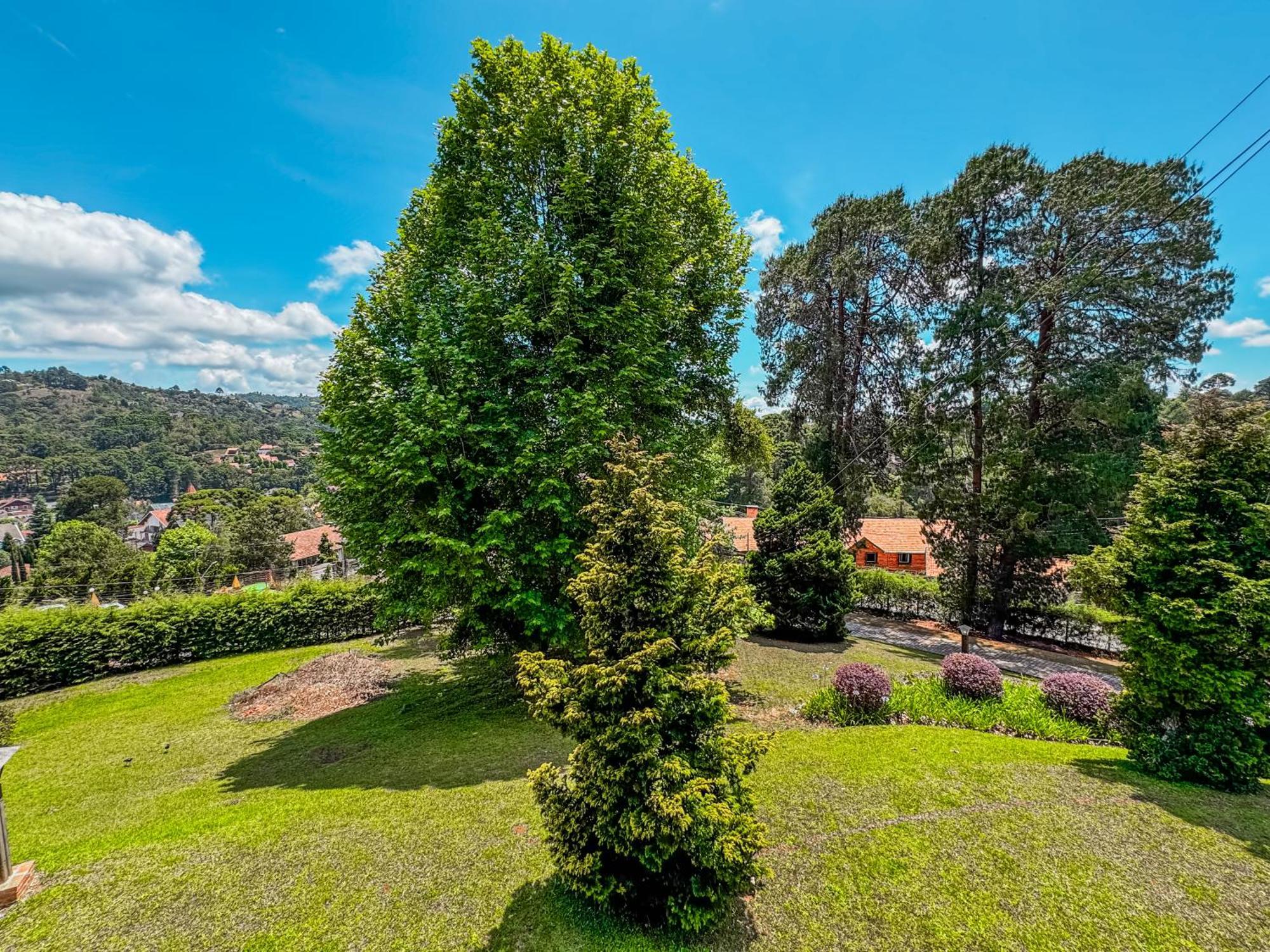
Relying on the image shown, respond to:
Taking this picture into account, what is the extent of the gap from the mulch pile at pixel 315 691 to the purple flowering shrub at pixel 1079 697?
42.5 feet

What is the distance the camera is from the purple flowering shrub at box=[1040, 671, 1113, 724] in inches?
314

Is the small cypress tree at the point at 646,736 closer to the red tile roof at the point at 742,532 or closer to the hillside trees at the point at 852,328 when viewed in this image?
the hillside trees at the point at 852,328

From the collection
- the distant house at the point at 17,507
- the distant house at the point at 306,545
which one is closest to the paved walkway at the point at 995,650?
the distant house at the point at 306,545

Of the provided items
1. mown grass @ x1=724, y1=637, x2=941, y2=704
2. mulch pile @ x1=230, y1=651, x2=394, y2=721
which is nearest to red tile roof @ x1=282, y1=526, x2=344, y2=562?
mulch pile @ x1=230, y1=651, x2=394, y2=721

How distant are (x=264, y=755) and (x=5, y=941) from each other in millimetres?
4301

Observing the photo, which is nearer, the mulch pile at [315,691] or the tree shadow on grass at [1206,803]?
the tree shadow on grass at [1206,803]

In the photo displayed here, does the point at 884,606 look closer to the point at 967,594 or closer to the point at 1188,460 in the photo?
the point at 967,594

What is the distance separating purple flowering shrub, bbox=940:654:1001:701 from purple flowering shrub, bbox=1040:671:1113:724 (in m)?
0.76

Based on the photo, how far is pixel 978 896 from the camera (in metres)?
4.23

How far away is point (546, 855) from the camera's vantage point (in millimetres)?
4836

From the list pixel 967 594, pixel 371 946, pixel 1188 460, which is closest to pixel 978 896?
pixel 371 946

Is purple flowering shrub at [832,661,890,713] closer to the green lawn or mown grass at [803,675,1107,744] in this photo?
mown grass at [803,675,1107,744]

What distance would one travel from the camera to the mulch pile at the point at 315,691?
390 inches

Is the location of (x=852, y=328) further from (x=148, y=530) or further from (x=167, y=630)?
(x=148, y=530)
